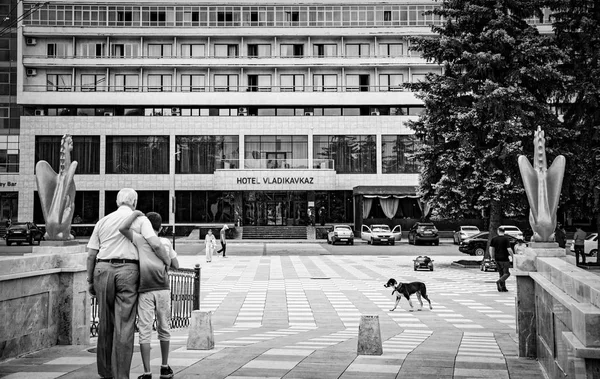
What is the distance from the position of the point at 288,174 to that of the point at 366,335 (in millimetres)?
51157

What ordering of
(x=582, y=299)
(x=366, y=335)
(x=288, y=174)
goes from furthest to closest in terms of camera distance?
1. (x=288, y=174)
2. (x=366, y=335)
3. (x=582, y=299)

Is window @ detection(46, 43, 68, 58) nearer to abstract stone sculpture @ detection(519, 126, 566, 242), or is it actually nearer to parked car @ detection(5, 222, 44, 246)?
parked car @ detection(5, 222, 44, 246)

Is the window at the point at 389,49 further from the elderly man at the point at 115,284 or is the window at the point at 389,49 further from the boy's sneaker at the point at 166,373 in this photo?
the boy's sneaker at the point at 166,373

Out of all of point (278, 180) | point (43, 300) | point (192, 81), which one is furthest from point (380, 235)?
point (43, 300)

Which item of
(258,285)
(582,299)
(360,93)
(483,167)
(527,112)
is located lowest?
(258,285)

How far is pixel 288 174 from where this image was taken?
59.6 meters

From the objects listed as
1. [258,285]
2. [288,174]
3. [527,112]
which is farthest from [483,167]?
[288,174]

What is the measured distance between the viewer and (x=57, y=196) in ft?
30.2

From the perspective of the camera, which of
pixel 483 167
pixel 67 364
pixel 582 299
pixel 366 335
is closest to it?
pixel 582 299

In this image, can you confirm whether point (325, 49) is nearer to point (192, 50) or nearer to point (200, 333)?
point (192, 50)

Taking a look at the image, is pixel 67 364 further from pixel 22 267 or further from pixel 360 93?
pixel 360 93

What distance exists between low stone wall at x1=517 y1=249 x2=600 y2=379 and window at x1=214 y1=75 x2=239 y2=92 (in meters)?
54.5

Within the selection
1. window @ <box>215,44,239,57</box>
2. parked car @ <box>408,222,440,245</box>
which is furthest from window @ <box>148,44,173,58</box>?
parked car @ <box>408,222,440,245</box>

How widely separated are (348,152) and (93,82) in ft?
83.7
